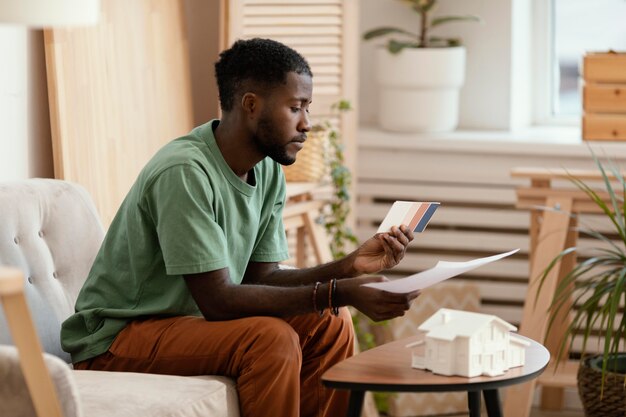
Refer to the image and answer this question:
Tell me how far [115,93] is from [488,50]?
1517 mm

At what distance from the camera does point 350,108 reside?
137 inches

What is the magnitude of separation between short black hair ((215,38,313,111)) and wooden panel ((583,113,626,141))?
4.44ft

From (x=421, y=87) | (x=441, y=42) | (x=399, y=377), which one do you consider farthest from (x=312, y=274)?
(x=441, y=42)

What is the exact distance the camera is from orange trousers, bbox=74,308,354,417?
2.12 meters

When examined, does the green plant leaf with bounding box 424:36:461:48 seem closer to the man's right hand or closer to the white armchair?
the white armchair

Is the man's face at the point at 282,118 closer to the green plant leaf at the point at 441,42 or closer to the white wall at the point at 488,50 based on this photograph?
the green plant leaf at the point at 441,42

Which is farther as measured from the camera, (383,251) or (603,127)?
(603,127)

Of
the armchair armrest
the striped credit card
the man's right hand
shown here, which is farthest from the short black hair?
the armchair armrest

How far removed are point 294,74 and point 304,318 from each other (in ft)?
1.72

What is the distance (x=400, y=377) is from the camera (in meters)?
1.98

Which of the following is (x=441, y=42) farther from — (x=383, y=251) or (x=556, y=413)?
(x=383, y=251)

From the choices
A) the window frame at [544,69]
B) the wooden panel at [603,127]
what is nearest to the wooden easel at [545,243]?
the wooden panel at [603,127]

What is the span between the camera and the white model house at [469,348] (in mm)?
1986

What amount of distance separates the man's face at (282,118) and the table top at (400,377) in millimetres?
504
